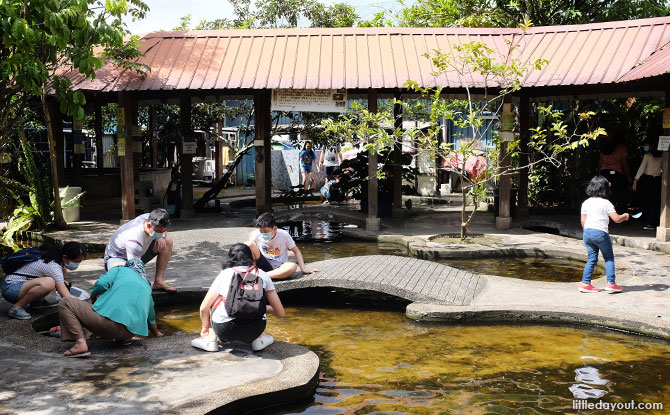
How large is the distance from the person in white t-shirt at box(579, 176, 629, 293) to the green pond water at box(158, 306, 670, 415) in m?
1.24

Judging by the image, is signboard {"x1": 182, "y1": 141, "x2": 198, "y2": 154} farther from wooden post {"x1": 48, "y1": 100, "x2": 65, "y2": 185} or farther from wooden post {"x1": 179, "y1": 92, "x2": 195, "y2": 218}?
wooden post {"x1": 48, "y1": 100, "x2": 65, "y2": 185}

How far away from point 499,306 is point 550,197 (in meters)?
10.9

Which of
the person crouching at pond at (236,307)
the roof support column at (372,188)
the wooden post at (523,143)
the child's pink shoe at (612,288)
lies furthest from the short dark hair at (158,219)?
the wooden post at (523,143)

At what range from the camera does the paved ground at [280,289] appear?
5336 millimetres

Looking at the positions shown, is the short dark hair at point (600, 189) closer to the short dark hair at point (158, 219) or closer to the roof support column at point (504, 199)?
the short dark hair at point (158, 219)

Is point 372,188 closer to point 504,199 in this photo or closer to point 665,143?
point 504,199

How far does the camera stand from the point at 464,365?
21.9 ft

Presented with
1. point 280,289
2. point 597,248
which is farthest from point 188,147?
point 597,248

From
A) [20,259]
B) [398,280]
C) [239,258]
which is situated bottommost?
[398,280]

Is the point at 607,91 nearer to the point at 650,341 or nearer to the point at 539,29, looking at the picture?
the point at 539,29

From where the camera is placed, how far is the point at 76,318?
6.33m

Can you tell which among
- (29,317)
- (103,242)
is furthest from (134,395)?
(103,242)

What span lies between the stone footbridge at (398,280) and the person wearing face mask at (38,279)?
2.49m

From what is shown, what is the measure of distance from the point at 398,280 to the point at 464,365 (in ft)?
7.20
